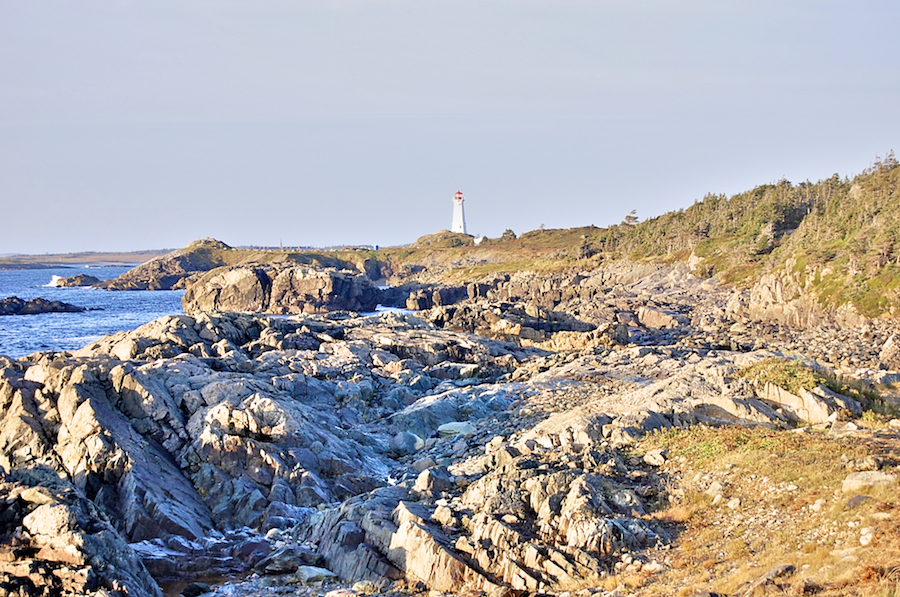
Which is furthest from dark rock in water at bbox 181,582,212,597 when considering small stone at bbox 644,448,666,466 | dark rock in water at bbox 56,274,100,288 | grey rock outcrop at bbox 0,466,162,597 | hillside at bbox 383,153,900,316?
dark rock in water at bbox 56,274,100,288

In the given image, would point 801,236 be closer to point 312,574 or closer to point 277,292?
point 277,292

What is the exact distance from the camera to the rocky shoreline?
13.7 meters

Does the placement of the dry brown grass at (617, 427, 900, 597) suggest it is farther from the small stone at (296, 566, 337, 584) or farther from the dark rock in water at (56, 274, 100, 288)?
the dark rock in water at (56, 274, 100, 288)

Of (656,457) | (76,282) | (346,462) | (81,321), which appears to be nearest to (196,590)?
(346,462)

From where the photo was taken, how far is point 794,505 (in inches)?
551

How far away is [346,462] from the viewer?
21922mm

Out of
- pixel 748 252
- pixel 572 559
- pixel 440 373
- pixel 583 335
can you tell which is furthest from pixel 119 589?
pixel 748 252

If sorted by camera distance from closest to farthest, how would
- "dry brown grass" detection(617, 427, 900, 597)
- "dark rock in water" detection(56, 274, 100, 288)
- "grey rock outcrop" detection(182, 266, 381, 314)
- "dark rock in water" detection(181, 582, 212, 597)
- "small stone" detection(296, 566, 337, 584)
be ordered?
"dry brown grass" detection(617, 427, 900, 597), "dark rock in water" detection(181, 582, 212, 597), "small stone" detection(296, 566, 337, 584), "grey rock outcrop" detection(182, 266, 381, 314), "dark rock in water" detection(56, 274, 100, 288)

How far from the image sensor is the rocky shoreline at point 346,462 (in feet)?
44.8

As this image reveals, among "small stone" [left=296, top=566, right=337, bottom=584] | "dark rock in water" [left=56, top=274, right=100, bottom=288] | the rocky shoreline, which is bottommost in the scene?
"small stone" [left=296, top=566, right=337, bottom=584]

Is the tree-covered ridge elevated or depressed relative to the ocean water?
elevated

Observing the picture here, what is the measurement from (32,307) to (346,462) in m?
85.1

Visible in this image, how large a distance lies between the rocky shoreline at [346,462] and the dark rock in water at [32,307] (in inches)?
2427

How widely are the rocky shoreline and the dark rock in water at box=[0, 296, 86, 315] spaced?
202 feet
